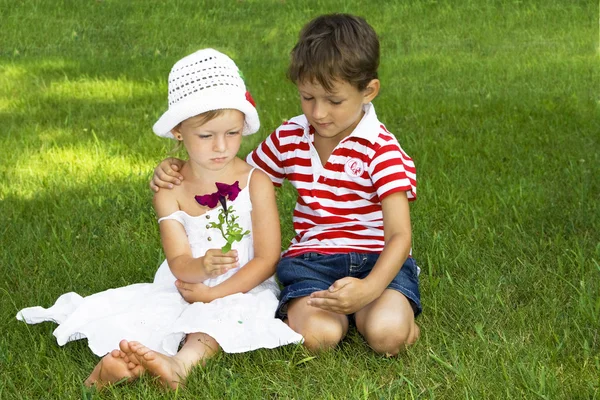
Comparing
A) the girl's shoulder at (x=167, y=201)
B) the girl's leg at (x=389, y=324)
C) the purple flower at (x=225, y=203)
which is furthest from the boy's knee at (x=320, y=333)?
the girl's shoulder at (x=167, y=201)

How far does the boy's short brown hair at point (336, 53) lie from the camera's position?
10.4 feet

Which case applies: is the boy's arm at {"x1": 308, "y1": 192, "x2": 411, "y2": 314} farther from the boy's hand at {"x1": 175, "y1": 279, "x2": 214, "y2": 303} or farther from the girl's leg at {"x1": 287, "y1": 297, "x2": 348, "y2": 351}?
the boy's hand at {"x1": 175, "y1": 279, "x2": 214, "y2": 303}

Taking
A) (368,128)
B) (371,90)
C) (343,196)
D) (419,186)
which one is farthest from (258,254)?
(419,186)

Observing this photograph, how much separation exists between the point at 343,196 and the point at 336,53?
516 mm

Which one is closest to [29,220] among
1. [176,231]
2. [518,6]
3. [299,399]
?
[176,231]

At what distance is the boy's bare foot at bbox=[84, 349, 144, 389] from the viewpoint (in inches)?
114

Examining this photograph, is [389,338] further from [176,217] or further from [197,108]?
[197,108]

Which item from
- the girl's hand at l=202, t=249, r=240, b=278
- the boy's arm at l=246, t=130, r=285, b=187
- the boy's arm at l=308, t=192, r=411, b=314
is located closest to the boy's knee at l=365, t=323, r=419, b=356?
the boy's arm at l=308, t=192, r=411, b=314

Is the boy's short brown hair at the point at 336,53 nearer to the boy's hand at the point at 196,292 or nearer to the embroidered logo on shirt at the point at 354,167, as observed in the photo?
the embroidered logo on shirt at the point at 354,167

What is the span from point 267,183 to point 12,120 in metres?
3.61

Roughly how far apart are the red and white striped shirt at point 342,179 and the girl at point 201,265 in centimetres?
15

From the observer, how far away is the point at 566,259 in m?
3.90

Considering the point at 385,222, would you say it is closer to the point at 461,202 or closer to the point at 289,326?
the point at 289,326

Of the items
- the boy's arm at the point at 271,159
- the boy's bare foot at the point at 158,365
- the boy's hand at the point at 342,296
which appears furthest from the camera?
the boy's arm at the point at 271,159
